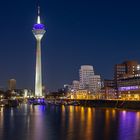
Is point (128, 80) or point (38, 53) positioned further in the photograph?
point (38, 53)

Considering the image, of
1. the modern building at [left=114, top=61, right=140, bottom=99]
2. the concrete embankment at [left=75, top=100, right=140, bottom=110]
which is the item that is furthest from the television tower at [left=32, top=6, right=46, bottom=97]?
the modern building at [left=114, top=61, right=140, bottom=99]

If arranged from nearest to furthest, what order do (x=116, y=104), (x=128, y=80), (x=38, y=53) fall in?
(x=116, y=104), (x=128, y=80), (x=38, y=53)

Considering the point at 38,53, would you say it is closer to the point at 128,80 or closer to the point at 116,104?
the point at 128,80

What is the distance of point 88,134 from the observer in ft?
138

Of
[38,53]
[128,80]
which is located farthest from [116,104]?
[38,53]

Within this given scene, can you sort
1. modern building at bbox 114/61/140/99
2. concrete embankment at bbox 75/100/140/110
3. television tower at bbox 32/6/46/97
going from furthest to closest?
television tower at bbox 32/6/46/97 < modern building at bbox 114/61/140/99 < concrete embankment at bbox 75/100/140/110

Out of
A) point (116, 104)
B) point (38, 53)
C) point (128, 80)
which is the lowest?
point (116, 104)

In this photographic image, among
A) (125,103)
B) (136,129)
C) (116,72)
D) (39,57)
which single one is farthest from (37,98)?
(136,129)

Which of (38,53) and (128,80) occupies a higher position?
(38,53)

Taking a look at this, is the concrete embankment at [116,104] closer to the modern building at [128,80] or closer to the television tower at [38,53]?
the modern building at [128,80]

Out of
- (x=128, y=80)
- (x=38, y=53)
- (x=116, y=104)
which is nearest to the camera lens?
(x=116, y=104)

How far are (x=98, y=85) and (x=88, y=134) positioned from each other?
150 meters

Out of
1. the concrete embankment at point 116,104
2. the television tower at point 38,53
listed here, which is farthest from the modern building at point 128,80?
the television tower at point 38,53

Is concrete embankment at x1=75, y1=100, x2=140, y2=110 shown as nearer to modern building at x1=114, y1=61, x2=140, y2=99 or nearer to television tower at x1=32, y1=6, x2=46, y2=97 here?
modern building at x1=114, y1=61, x2=140, y2=99
